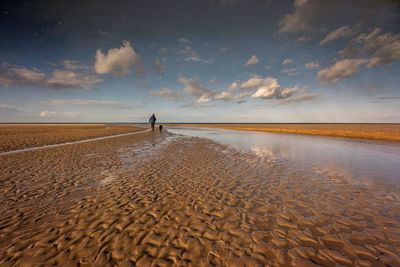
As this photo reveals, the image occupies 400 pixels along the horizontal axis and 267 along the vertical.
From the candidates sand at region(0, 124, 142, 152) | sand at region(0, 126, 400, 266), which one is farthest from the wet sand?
sand at region(0, 124, 142, 152)

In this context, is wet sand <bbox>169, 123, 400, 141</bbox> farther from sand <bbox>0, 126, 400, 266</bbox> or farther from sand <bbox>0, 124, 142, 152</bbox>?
sand <bbox>0, 124, 142, 152</bbox>

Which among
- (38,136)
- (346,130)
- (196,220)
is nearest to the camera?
(196,220)

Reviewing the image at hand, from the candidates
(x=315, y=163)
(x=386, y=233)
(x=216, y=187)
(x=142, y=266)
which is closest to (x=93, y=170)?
(x=216, y=187)

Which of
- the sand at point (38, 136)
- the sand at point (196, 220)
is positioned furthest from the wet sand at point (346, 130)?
the sand at point (38, 136)

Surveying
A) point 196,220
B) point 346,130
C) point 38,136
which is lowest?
point 196,220

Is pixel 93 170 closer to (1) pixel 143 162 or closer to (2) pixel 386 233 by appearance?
(1) pixel 143 162

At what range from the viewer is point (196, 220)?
502 centimetres

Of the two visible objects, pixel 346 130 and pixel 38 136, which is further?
pixel 346 130

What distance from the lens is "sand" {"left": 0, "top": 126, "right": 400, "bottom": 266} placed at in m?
3.63

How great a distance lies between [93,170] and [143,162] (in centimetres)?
308

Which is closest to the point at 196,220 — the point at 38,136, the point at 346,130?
the point at 38,136

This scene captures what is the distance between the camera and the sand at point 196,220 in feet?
11.9

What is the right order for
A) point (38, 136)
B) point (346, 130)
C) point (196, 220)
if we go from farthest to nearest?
point (346, 130)
point (38, 136)
point (196, 220)

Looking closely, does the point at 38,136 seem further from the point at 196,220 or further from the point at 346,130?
the point at 346,130
